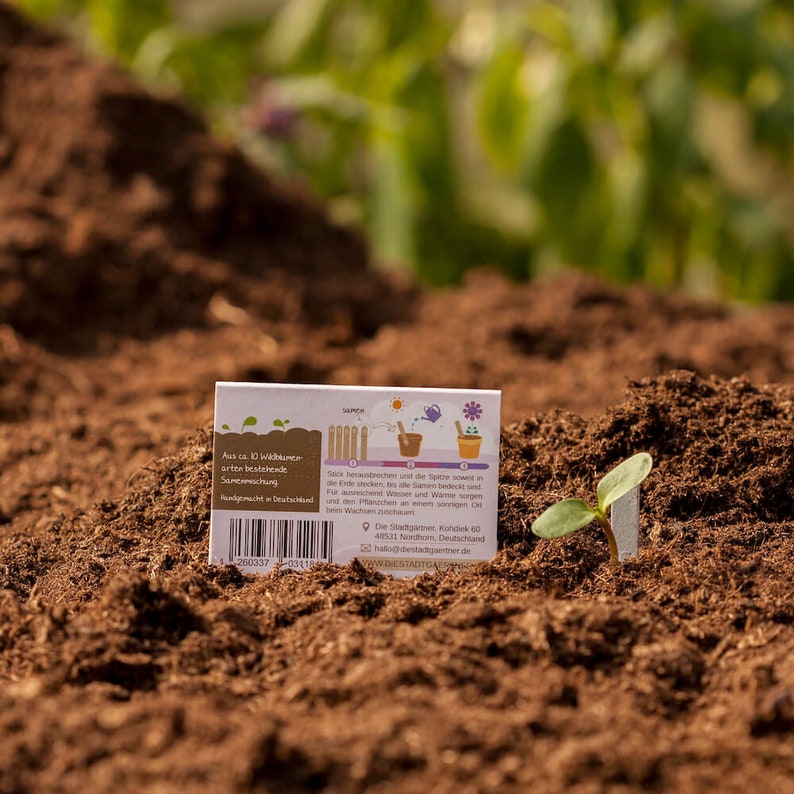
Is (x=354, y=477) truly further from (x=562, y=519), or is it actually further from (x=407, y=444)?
(x=562, y=519)

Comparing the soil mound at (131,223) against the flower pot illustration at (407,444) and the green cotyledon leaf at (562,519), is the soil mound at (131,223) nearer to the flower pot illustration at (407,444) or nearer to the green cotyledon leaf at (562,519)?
the flower pot illustration at (407,444)

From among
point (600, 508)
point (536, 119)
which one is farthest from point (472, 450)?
point (536, 119)

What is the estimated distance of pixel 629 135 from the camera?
13.4ft

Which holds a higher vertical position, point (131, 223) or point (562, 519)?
point (131, 223)

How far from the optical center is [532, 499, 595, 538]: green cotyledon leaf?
3.58 ft

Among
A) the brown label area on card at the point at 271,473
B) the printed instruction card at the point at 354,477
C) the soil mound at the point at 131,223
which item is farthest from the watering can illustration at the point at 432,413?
the soil mound at the point at 131,223

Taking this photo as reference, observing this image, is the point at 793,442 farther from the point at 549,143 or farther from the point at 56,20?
the point at 56,20

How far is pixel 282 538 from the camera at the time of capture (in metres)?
1.21

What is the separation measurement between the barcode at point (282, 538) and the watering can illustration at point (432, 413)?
166mm

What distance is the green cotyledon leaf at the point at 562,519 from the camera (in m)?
1.09

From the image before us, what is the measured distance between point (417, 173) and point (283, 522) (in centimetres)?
311

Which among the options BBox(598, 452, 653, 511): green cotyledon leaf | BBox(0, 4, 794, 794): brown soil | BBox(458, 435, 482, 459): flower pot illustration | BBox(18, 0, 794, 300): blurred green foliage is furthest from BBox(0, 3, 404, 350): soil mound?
BBox(598, 452, 653, 511): green cotyledon leaf

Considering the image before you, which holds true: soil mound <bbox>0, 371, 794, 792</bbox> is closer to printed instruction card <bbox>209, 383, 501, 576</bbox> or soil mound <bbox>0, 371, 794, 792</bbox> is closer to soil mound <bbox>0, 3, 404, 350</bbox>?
printed instruction card <bbox>209, 383, 501, 576</bbox>

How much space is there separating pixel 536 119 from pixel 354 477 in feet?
9.78
